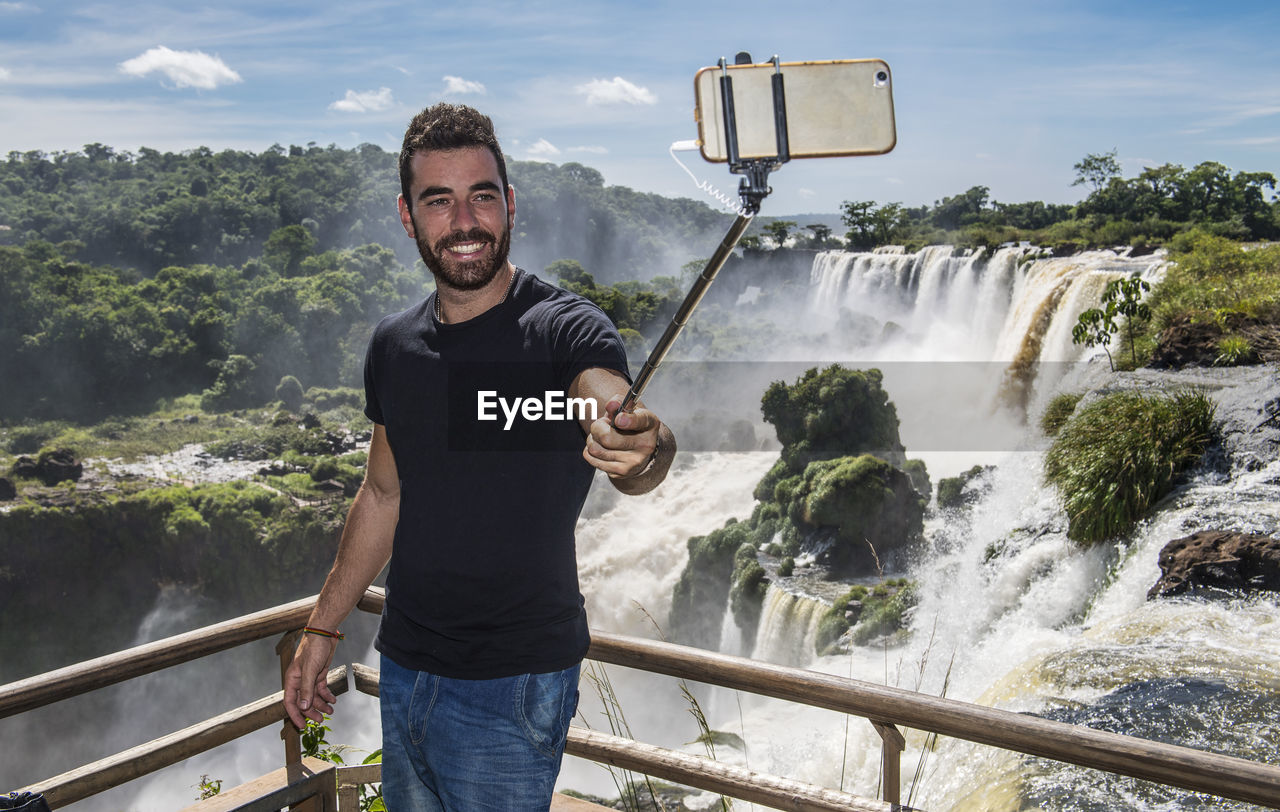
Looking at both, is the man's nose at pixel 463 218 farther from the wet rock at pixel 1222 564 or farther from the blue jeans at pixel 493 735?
the wet rock at pixel 1222 564

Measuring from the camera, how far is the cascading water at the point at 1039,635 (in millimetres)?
3846

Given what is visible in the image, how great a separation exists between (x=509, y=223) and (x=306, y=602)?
120 cm

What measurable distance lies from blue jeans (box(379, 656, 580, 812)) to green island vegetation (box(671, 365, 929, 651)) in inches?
618

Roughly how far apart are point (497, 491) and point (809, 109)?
0.74 meters

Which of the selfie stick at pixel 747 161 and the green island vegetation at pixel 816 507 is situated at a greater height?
the selfie stick at pixel 747 161

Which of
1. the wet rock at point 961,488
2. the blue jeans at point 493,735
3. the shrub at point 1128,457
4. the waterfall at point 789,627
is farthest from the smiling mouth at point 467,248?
the wet rock at point 961,488

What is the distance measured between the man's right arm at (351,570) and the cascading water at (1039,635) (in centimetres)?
92

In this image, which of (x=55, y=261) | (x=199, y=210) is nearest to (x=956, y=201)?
(x=55, y=261)

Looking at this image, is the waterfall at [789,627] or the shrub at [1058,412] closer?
the shrub at [1058,412]

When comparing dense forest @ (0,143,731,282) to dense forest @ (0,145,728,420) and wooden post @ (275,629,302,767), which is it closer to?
dense forest @ (0,145,728,420)

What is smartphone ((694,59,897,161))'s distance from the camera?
66 cm

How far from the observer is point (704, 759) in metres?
1.85

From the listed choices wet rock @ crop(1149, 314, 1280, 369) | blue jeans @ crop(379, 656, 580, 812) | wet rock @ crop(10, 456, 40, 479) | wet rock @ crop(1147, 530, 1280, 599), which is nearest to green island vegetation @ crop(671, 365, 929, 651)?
wet rock @ crop(1149, 314, 1280, 369)

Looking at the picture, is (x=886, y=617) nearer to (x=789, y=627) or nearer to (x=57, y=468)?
(x=789, y=627)
